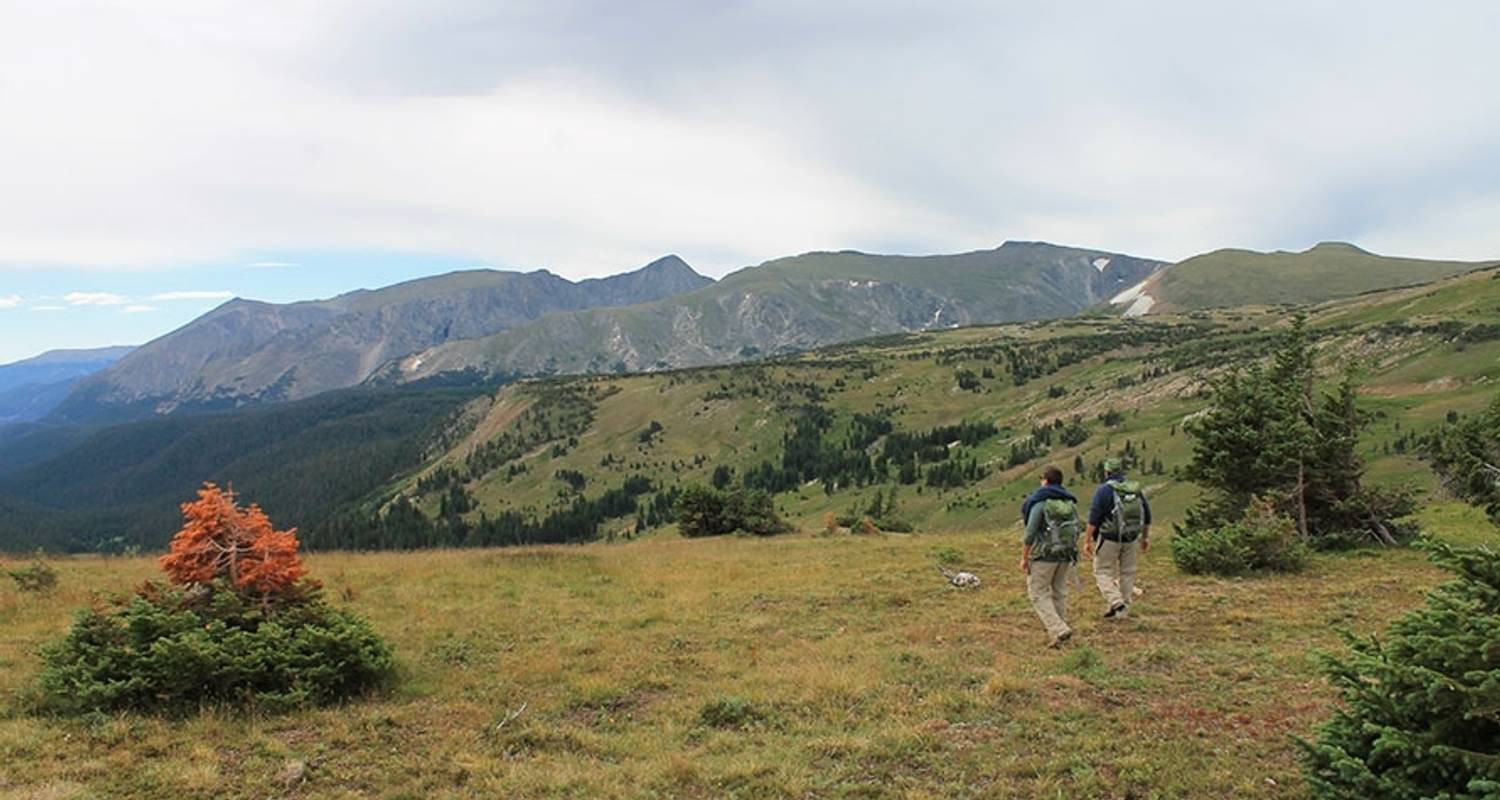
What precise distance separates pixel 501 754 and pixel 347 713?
2.90 meters

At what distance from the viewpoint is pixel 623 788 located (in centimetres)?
845

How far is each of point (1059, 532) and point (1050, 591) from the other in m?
1.27

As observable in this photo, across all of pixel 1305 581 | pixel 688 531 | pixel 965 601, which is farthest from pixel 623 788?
pixel 688 531

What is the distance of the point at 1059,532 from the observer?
13.7 m

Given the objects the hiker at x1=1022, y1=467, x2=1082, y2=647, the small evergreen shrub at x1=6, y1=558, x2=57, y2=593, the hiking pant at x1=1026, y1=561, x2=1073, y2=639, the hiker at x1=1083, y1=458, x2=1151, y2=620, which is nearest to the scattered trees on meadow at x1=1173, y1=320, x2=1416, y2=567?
the hiker at x1=1083, y1=458, x2=1151, y2=620

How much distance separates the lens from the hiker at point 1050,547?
44.8ft

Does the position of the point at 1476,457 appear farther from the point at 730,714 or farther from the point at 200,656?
the point at 200,656

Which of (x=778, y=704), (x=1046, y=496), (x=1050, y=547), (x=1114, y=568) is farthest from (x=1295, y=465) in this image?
(x=778, y=704)

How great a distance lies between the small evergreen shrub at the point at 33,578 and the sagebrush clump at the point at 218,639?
11.5 m

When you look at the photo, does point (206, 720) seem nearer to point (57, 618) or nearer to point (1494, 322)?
point (57, 618)

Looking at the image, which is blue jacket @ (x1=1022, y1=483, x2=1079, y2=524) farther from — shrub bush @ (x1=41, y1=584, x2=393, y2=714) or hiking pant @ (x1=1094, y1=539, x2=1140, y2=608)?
shrub bush @ (x1=41, y1=584, x2=393, y2=714)

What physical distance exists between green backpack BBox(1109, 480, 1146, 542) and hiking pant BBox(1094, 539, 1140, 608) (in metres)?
0.25

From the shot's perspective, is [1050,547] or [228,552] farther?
[1050,547]

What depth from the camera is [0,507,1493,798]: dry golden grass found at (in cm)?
857
